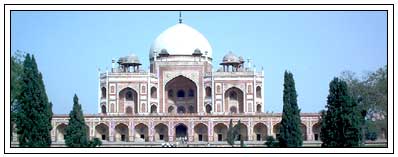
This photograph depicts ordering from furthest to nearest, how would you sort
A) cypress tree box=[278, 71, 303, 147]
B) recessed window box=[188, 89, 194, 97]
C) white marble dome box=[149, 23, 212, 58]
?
white marble dome box=[149, 23, 212, 58]
recessed window box=[188, 89, 194, 97]
cypress tree box=[278, 71, 303, 147]

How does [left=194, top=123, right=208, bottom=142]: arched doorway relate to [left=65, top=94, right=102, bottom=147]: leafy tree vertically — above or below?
below

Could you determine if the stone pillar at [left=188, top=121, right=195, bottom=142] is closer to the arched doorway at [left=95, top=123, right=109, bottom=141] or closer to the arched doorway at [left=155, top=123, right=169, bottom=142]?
the arched doorway at [left=155, top=123, right=169, bottom=142]

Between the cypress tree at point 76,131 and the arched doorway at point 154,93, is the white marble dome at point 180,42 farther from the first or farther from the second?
the cypress tree at point 76,131

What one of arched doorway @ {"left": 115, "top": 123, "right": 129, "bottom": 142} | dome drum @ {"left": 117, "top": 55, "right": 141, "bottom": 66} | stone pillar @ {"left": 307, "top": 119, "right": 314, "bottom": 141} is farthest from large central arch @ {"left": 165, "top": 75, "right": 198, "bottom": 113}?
stone pillar @ {"left": 307, "top": 119, "right": 314, "bottom": 141}

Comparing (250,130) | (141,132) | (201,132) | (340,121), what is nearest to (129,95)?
(141,132)

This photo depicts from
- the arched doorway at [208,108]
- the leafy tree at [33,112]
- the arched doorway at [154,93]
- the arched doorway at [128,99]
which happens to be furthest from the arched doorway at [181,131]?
the leafy tree at [33,112]
